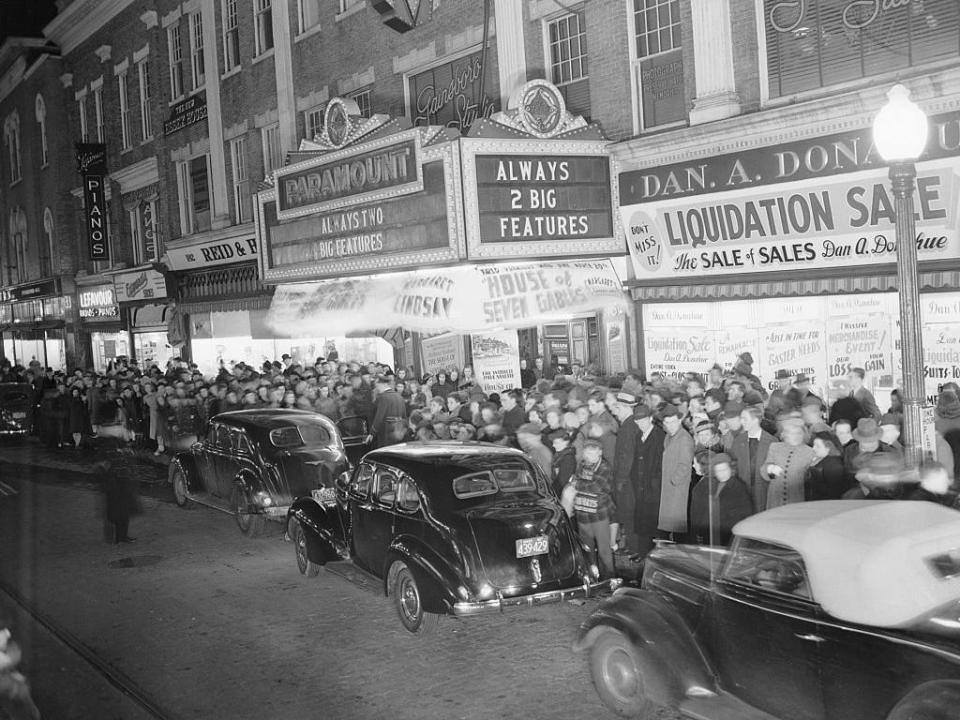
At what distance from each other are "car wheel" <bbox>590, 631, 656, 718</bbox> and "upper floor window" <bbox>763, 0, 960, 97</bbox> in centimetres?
971

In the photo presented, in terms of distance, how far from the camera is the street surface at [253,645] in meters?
7.50

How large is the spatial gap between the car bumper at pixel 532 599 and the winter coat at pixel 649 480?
4.85 feet

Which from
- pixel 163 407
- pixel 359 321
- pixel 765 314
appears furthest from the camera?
pixel 163 407

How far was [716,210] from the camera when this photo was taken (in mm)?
15188

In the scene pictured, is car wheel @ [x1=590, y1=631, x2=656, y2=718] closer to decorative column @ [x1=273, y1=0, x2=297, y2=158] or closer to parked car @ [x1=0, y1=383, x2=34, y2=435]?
decorative column @ [x1=273, y1=0, x2=297, y2=158]

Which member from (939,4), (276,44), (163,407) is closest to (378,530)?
(939,4)

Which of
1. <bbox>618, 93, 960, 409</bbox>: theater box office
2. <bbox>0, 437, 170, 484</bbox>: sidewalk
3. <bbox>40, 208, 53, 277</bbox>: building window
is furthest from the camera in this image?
<bbox>40, 208, 53, 277</bbox>: building window

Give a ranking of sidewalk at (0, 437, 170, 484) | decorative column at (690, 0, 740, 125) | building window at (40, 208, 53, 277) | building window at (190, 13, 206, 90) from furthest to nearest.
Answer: building window at (40, 208, 53, 277), building window at (190, 13, 206, 90), sidewalk at (0, 437, 170, 484), decorative column at (690, 0, 740, 125)

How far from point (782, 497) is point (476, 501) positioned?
2.84 meters

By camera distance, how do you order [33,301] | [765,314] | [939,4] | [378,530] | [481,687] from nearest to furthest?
[481,687]
[378,530]
[939,4]
[765,314]
[33,301]

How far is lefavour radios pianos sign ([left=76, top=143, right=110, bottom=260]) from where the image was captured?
3672cm

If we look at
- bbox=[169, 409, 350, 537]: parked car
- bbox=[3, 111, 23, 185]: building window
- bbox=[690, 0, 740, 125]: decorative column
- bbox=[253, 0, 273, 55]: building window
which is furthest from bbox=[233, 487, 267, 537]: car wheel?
bbox=[3, 111, 23, 185]: building window

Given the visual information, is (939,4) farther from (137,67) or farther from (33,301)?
(33,301)

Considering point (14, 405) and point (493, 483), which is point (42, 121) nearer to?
point (14, 405)
